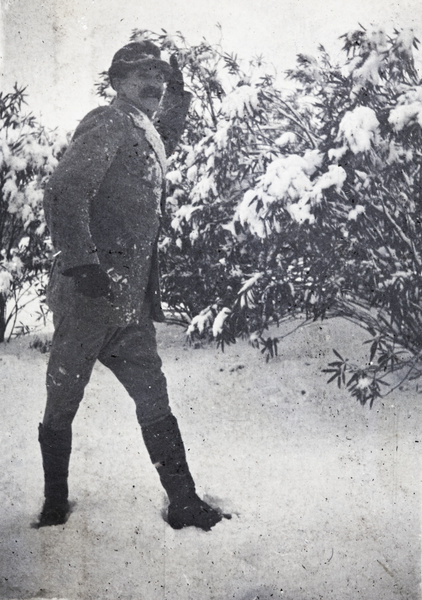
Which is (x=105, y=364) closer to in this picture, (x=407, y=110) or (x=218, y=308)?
(x=218, y=308)

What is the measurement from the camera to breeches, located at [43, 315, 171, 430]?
2309mm

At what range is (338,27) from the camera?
2.45 metres

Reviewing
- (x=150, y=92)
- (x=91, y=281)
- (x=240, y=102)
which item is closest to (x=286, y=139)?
(x=240, y=102)

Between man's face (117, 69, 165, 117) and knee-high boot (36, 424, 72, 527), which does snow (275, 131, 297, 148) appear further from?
knee-high boot (36, 424, 72, 527)

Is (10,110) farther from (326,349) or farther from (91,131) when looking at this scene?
(326,349)

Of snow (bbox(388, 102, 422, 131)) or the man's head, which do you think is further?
snow (bbox(388, 102, 422, 131))

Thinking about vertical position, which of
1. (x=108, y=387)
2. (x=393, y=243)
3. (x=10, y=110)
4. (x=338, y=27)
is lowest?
Answer: (x=108, y=387)

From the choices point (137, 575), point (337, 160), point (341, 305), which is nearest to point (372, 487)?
point (341, 305)

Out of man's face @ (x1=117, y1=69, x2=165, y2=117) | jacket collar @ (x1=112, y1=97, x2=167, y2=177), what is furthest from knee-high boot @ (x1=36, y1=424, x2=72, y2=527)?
man's face @ (x1=117, y1=69, x2=165, y2=117)

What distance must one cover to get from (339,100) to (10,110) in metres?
1.36

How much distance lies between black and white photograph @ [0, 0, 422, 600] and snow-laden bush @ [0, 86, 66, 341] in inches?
1.1

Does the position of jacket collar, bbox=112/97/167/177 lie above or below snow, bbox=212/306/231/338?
above

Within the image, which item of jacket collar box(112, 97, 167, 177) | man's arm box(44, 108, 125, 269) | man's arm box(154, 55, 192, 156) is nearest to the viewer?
man's arm box(44, 108, 125, 269)

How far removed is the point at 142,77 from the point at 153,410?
1245mm
